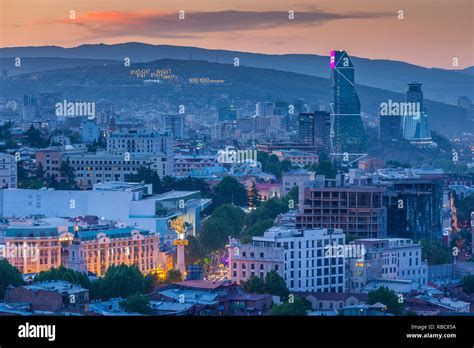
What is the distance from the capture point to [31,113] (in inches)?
3029

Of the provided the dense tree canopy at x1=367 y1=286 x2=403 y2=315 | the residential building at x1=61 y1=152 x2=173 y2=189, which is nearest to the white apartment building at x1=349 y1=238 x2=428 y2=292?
the dense tree canopy at x1=367 y1=286 x2=403 y2=315

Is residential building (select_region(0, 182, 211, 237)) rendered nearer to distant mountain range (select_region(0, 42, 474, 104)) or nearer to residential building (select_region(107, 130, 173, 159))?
residential building (select_region(107, 130, 173, 159))

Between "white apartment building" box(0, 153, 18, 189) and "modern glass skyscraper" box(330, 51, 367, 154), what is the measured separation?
3300 cm

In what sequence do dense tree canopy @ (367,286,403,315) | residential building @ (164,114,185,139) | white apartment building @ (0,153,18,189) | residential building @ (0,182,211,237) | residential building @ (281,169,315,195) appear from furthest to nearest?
residential building @ (164,114,185,139)
residential building @ (281,169,315,195)
white apartment building @ (0,153,18,189)
residential building @ (0,182,211,237)
dense tree canopy @ (367,286,403,315)

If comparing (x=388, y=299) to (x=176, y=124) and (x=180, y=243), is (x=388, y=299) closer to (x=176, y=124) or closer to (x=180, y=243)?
(x=180, y=243)

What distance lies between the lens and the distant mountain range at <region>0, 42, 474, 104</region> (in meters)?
79.2

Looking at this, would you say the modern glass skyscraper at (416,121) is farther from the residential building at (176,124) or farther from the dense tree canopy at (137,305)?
the dense tree canopy at (137,305)

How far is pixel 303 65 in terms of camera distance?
8475 centimetres

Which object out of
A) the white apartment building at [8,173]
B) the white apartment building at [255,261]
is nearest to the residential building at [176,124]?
the white apartment building at [8,173]

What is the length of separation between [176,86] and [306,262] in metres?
63.2

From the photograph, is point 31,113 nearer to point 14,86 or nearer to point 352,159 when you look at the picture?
point 14,86

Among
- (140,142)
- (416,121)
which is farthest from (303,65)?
(140,142)
